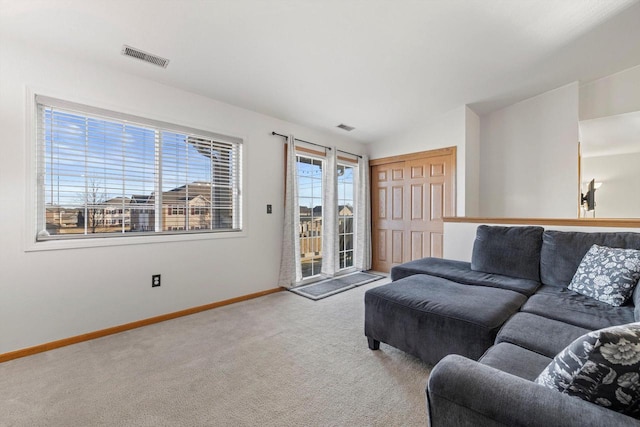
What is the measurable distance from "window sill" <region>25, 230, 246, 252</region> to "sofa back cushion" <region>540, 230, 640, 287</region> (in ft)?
9.91

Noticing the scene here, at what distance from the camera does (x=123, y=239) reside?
2.53 m

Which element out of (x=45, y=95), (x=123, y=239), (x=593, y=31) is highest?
(x=593, y=31)

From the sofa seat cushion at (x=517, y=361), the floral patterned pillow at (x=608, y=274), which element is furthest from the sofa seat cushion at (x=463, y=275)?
the sofa seat cushion at (x=517, y=361)

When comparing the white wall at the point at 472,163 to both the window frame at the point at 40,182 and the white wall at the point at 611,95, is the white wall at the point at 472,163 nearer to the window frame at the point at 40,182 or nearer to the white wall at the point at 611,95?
the white wall at the point at 611,95

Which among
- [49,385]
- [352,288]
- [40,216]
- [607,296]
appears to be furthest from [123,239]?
[607,296]

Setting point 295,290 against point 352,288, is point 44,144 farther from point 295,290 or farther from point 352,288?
point 352,288

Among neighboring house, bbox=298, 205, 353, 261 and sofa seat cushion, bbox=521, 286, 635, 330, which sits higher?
neighboring house, bbox=298, 205, 353, 261

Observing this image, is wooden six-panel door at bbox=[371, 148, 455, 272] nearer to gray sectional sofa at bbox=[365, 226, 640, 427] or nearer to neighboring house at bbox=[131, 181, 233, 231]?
gray sectional sofa at bbox=[365, 226, 640, 427]

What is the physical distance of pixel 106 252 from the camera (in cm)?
A: 245

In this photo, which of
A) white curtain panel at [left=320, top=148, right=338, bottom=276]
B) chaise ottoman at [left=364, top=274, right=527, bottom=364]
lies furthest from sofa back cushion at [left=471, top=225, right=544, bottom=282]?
white curtain panel at [left=320, top=148, right=338, bottom=276]

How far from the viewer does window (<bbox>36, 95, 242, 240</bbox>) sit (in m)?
2.25

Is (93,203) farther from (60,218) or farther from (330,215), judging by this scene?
(330,215)

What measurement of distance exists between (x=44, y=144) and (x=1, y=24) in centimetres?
80

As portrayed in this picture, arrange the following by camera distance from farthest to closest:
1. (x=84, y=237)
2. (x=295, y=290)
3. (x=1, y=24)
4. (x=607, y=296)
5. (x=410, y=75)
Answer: (x=295, y=290) → (x=410, y=75) → (x=84, y=237) → (x=1, y=24) → (x=607, y=296)
